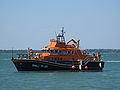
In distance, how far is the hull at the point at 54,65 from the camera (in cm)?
5084

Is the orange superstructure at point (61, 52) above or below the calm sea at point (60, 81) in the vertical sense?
above

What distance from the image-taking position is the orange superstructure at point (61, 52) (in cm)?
5169

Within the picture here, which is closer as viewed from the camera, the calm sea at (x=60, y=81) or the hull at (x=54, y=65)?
the calm sea at (x=60, y=81)

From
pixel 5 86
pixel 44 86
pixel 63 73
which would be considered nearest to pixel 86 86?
pixel 44 86

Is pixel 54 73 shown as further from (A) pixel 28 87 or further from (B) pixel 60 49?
(A) pixel 28 87

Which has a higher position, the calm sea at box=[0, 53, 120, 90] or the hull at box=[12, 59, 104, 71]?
the hull at box=[12, 59, 104, 71]

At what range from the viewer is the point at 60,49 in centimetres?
5200

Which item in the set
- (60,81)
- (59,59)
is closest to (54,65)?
(59,59)

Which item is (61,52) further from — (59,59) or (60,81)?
(60,81)

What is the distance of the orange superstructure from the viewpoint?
2035 inches

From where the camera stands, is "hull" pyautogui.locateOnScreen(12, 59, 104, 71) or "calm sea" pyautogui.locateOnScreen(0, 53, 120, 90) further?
"hull" pyautogui.locateOnScreen(12, 59, 104, 71)

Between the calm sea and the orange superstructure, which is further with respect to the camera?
the orange superstructure

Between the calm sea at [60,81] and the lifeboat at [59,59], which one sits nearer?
the calm sea at [60,81]

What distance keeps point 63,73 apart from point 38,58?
11.5 feet
